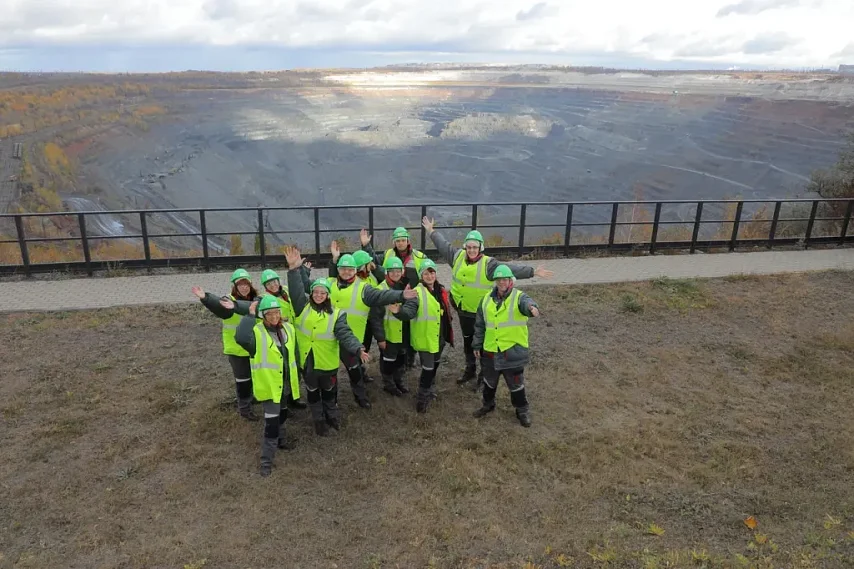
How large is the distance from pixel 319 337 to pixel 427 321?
1.19 metres

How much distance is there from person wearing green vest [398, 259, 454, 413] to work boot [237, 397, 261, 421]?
1778 millimetres

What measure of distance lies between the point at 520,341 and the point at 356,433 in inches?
76.6

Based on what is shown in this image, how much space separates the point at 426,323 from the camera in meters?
6.36

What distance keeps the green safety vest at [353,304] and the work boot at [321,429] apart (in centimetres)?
98

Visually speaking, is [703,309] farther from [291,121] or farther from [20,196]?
[291,121]

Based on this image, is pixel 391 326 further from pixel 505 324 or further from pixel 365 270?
pixel 505 324

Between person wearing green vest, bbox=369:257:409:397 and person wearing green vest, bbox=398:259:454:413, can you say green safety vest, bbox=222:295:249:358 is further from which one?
person wearing green vest, bbox=398:259:454:413

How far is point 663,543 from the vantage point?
190 inches

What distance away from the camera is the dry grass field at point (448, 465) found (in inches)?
188

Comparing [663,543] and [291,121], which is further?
[291,121]

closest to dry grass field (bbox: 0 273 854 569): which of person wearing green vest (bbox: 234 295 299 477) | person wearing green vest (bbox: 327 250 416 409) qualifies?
person wearing green vest (bbox: 234 295 299 477)

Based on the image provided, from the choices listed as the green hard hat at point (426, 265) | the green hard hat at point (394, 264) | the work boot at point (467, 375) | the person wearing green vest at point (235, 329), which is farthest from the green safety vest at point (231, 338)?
the work boot at point (467, 375)

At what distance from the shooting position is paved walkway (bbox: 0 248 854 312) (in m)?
10.1

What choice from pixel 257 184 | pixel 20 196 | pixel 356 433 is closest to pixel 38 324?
pixel 356 433
